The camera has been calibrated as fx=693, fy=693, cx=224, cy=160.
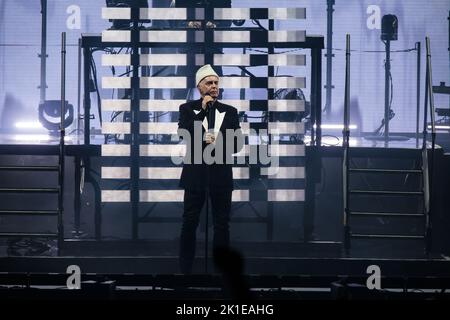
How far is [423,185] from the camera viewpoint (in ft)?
23.5

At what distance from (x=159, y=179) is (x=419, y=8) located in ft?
25.0

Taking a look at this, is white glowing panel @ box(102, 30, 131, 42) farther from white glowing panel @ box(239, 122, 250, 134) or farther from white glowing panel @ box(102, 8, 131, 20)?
white glowing panel @ box(239, 122, 250, 134)

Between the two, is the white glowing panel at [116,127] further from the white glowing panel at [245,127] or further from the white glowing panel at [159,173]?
the white glowing panel at [245,127]

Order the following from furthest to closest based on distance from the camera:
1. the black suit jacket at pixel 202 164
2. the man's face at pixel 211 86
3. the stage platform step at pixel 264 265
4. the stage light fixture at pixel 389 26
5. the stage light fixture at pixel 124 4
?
1. the stage light fixture at pixel 389 26
2. the stage light fixture at pixel 124 4
3. the stage platform step at pixel 264 265
4. the black suit jacket at pixel 202 164
5. the man's face at pixel 211 86

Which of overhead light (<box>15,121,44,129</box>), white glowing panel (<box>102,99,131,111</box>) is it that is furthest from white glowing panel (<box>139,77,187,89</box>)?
overhead light (<box>15,121,44,129</box>)

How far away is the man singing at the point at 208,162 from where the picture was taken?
579cm

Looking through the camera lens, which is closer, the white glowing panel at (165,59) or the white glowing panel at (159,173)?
the white glowing panel at (165,59)

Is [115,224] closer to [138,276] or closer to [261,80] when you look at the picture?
[261,80]

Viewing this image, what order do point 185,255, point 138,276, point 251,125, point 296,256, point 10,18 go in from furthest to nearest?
point 10,18 → point 251,125 → point 296,256 → point 185,255 → point 138,276

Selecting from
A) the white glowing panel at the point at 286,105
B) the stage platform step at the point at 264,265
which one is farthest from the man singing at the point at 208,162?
the white glowing panel at the point at 286,105

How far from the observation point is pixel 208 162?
5820mm

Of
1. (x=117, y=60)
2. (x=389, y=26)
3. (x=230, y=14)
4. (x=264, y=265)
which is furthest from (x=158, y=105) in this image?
(x=389, y=26)

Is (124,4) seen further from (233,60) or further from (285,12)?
(285,12)

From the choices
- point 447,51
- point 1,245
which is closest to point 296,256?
point 1,245
